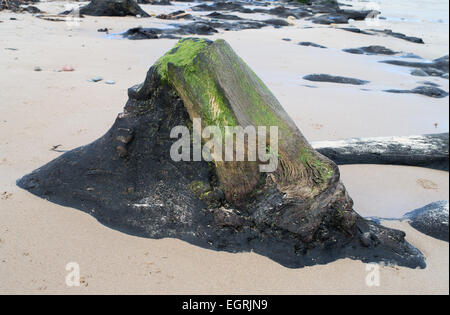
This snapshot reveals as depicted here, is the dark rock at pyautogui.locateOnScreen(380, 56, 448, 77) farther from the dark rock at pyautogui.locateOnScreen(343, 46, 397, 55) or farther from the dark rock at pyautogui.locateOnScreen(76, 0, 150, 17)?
the dark rock at pyautogui.locateOnScreen(76, 0, 150, 17)

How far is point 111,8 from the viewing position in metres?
12.8

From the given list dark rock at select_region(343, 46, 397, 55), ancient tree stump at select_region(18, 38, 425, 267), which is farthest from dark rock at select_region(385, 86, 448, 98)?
ancient tree stump at select_region(18, 38, 425, 267)

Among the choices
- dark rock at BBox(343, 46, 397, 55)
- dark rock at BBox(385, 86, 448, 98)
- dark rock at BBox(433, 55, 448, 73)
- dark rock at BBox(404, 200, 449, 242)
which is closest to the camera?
dark rock at BBox(404, 200, 449, 242)

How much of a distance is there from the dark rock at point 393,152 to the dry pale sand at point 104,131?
85mm

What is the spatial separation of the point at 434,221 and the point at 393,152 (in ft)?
3.90

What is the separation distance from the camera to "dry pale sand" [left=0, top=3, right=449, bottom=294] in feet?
7.48

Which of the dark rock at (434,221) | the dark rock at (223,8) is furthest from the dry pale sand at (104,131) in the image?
the dark rock at (223,8)

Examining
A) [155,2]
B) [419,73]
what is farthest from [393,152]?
[155,2]

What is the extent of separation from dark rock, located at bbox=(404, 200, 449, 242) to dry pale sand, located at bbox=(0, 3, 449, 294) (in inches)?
2.9

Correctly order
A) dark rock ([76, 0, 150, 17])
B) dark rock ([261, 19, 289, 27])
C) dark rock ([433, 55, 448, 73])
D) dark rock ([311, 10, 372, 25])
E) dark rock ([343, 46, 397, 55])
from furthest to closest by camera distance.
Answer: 1. dark rock ([311, 10, 372, 25])
2. dark rock ([261, 19, 289, 27])
3. dark rock ([76, 0, 150, 17])
4. dark rock ([343, 46, 397, 55])
5. dark rock ([433, 55, 448, 73])

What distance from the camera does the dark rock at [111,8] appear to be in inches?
500

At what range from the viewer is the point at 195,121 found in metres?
2.52

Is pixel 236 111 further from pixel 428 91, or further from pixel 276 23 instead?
pixel 276 23
